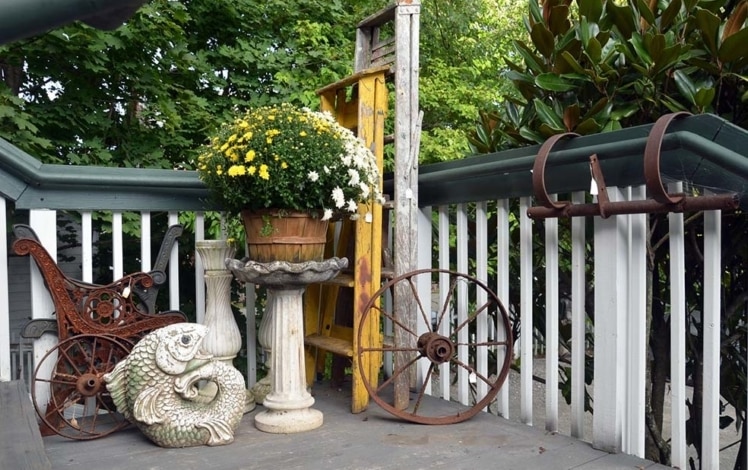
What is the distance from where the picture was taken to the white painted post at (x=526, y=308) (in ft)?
7.25

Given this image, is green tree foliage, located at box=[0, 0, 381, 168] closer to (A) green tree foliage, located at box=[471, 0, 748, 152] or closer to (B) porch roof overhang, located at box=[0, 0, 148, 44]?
(A) green tree foliage, located at box=[471, 0, 748, 152]

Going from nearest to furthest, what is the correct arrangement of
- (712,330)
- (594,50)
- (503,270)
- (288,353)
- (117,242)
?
(712,330)
(594,50)
(288,353)
(503,270)
(117,242)

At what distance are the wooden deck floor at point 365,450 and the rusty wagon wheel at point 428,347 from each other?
12 centimetres

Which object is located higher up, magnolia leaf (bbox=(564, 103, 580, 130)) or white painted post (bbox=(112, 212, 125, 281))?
magnolia leaf (bbox=(564, 103, 580, 130))

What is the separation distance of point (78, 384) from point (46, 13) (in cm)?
197

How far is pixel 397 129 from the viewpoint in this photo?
7.80ft

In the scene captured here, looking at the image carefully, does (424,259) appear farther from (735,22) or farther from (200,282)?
(735,22)

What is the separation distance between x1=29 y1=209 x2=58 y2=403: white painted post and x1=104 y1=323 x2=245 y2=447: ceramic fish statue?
1.19 feet

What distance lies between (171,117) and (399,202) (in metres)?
2.12

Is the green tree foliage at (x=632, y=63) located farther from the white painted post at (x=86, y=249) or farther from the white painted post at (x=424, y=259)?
the white painted post at (x=86, y=249)

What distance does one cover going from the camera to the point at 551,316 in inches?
83.6

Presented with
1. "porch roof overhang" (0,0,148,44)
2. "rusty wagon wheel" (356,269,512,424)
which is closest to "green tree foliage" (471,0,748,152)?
"rusty wagon wheel" (356,269,512,424)

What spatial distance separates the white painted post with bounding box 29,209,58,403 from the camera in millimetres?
2293

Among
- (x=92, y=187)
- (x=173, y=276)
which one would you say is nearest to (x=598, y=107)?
(x=173, y=276)
